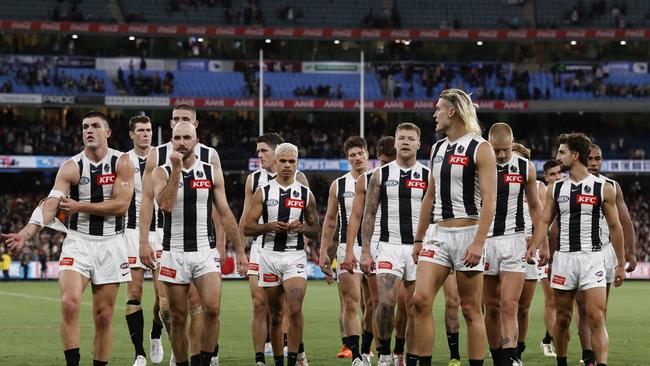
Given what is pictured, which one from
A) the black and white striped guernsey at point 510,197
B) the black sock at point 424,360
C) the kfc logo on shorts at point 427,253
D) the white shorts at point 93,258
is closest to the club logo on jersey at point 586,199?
the black and white striped guernsey at point 510,197

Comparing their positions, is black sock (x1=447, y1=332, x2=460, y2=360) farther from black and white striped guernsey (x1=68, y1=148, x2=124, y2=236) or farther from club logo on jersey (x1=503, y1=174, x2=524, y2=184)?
black and white striped guernsey (x1=68, y1=148, x2=124, y2=236)

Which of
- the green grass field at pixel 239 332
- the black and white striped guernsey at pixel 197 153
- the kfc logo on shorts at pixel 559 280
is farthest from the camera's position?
the green grass field at pixel 239 332

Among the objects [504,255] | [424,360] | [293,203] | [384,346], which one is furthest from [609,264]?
[293,203]

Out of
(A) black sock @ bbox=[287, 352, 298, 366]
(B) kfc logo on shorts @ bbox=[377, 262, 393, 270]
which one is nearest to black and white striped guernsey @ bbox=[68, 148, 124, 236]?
(A) black sock @ bbox=[287, 352, 298, 366]

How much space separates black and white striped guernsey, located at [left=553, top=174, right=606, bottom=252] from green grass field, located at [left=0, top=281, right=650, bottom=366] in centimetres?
285

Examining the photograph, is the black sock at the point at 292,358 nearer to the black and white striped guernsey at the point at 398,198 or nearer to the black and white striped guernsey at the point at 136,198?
the black and white striped guernsey at the point at 398,198

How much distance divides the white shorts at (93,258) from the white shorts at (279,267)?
5.82 feet

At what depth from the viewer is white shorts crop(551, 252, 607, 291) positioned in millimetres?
11984

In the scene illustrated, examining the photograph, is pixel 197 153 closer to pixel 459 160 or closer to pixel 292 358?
pixel 292 358

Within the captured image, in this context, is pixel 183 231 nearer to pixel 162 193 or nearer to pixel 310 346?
pixel 162 193

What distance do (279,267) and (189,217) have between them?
4.67ft

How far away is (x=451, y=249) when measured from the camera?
10.4 meters

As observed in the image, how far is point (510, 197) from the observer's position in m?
12.4

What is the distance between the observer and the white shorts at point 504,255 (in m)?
12.1
